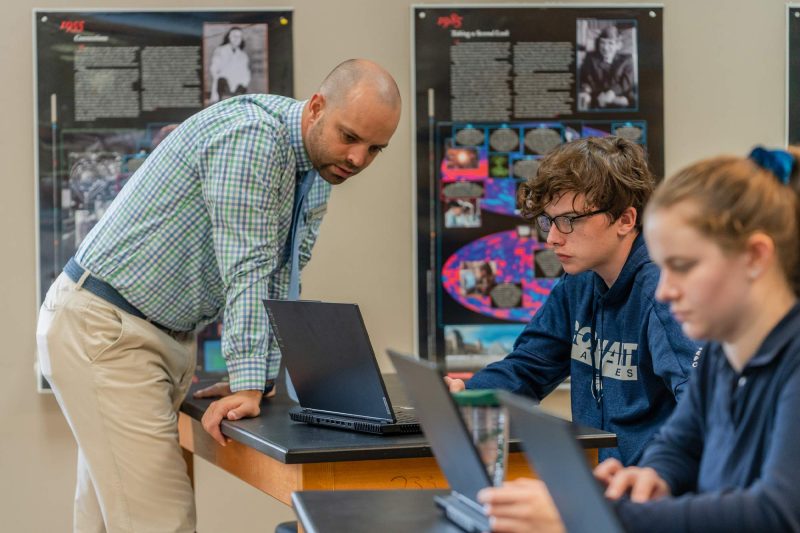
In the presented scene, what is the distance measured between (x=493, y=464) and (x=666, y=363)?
0.79 metres

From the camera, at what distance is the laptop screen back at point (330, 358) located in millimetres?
1844

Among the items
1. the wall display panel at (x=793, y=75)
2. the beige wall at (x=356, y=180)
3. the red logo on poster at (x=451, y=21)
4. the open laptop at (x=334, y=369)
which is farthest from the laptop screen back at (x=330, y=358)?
the wall display panel at (x=793, y=75)

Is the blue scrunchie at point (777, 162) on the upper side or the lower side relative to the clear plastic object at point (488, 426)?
upper

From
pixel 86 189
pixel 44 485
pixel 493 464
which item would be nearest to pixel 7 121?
pixel 86 189

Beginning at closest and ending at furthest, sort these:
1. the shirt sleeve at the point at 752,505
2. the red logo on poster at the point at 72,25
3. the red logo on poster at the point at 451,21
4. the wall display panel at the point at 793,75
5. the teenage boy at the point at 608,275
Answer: the shirt sleeve at the point at 752,505, the teenage boy at the point at 608,275, the red logo on poster at the point at 72,25, the red logo on poster at the point at 451,21, the wall display panel at the point at 793,75

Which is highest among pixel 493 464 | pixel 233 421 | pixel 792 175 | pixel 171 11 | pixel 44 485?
pixel 171 11

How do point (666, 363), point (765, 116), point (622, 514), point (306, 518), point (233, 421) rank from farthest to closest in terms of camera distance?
point (765, 116) < point (233, 421) < point (666, 363) < point (306, 518) < point (622, 514)

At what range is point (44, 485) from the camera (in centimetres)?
343

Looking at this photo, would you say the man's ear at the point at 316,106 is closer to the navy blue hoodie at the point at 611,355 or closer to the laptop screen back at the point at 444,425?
the navy blue hoodie at the point at 611,355

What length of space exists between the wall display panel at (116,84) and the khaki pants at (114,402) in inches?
42.1

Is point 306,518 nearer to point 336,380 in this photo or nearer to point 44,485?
point 336,380

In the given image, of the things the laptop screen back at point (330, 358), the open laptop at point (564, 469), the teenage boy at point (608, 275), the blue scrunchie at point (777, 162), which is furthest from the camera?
the teenage boy at point (608, 275)

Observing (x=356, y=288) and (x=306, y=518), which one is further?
(x=356, y=288)

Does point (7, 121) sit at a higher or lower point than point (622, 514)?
higher
